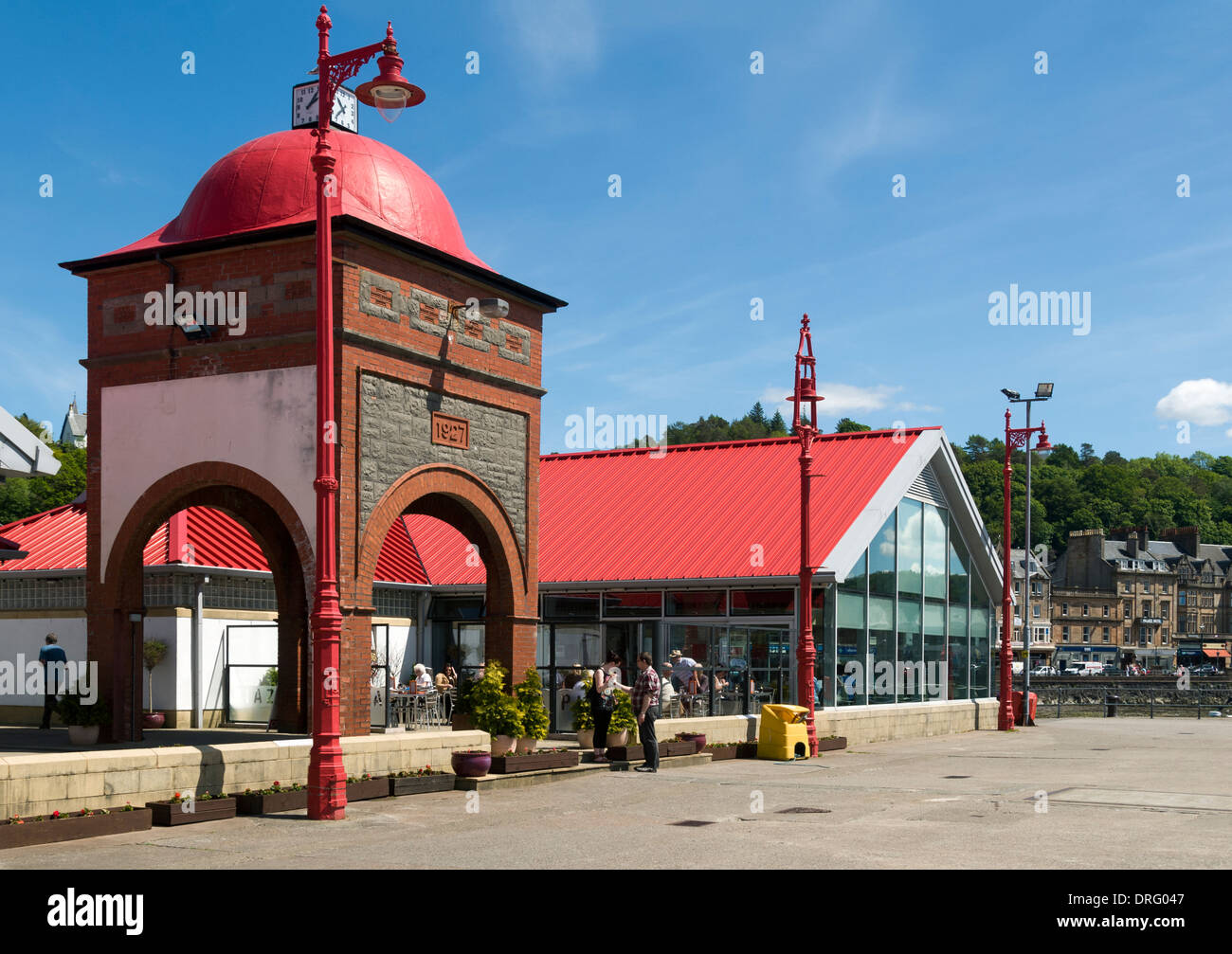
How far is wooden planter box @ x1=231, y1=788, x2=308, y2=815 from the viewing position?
14.8 m

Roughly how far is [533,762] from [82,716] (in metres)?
6.49

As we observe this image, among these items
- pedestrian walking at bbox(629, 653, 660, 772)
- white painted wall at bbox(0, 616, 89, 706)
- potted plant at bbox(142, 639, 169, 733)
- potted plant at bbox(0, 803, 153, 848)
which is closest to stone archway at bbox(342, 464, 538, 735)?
pedestrian walking at bbox(629, 653, 660, 772)

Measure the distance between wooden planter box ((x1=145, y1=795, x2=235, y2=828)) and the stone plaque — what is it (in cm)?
741

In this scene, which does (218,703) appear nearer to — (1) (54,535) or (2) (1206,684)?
(1) (54,535)

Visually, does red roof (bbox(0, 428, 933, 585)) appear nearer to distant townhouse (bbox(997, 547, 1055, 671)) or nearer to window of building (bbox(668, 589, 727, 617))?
window of building (bbox(668, 589, 727, 617))

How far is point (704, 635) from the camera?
96.5 feet

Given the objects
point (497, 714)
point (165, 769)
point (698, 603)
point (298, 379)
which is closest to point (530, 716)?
point (497, 714)

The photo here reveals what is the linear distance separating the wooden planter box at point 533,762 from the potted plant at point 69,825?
18.6 ft

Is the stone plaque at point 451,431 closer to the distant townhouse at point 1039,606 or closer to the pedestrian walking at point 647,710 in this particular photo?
the pedestrian walking at point 647,710

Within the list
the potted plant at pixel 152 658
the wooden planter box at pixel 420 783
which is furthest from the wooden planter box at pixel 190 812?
the potted plant at pixel 152 658

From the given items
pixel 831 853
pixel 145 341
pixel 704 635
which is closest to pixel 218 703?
pixel 145 341

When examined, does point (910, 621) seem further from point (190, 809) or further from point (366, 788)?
point (190, 809)
